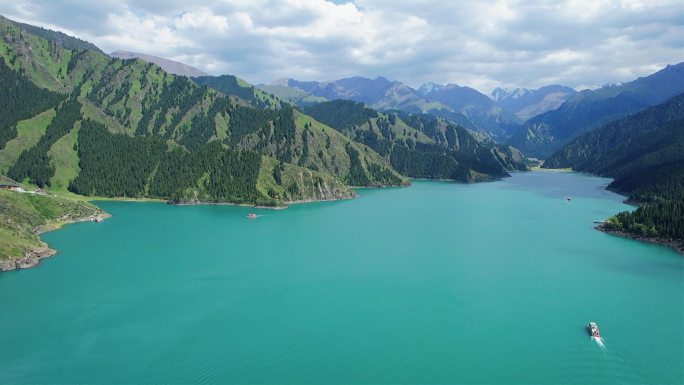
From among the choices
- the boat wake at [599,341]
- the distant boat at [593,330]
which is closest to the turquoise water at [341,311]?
the boat wake at [599,341]

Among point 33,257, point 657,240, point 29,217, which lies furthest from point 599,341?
point 29,217

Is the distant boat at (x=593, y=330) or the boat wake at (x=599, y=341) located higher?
the distant boat at (x=593, y=330)

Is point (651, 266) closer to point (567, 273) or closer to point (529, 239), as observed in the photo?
point (567, 273)

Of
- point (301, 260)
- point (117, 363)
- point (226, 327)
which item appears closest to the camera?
point (117, 363)

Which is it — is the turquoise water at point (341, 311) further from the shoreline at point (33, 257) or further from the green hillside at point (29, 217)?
the green hillside at point (29, 217)

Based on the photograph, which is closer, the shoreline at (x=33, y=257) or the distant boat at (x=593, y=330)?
the distant boat at (x=593, y=330)

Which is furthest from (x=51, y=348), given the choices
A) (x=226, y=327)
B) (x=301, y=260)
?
(x=301, y=260)

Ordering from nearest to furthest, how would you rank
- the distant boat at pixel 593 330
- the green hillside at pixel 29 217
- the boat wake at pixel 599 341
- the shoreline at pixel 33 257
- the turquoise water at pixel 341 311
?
the turquoise water at pixel 341 311 < the boat wake at pixel 599 341 < the distant boat at pixel 593 330 < the shoreline at pixel 33 257 < the green hillside at pixel 29 217

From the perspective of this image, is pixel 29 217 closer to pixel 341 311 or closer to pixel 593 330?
pixel 341 311

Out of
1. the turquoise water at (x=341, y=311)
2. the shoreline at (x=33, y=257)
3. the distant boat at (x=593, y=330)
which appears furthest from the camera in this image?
the shoreline at (x=33, y=257)
